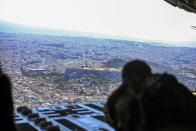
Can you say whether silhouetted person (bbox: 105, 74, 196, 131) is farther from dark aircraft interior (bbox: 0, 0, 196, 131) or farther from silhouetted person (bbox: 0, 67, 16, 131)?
dark aircraft interior (bbox: 0, 0, 196, 131)

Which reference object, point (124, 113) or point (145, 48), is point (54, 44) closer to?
point (145, 48)

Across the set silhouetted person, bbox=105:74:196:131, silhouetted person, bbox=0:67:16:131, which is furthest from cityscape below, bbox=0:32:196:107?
silhouetted person, bbox=105:74:196:131

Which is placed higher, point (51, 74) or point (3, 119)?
point (3, 119)

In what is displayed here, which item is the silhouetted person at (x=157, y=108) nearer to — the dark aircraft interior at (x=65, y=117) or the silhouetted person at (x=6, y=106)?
the silhouetted person at (x=6, y=106)

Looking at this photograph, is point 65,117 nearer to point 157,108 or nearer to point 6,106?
point 6,106

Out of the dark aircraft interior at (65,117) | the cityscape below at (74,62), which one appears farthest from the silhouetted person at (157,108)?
the cityscape below at (74,62)

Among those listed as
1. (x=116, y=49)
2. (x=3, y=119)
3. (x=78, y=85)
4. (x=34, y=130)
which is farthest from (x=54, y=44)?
(x=3, y=119)
